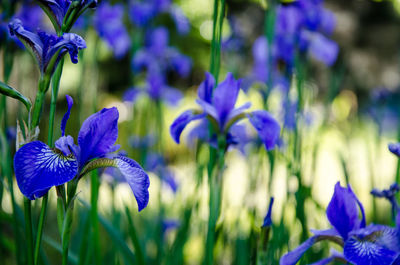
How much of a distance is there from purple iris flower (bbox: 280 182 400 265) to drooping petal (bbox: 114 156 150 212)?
243 mm

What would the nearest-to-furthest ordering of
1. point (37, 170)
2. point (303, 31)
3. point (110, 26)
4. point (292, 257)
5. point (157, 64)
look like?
point (37, 170)
point (292, 257)
point (303, 31)
point (110, 26)
point (157, 64)

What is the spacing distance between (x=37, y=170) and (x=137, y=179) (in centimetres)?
12

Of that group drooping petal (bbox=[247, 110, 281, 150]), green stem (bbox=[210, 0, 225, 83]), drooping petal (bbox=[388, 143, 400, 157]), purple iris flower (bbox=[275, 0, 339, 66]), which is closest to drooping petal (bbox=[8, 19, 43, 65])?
green stem (bbox=[210, 0, 225, 83])

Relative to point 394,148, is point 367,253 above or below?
below

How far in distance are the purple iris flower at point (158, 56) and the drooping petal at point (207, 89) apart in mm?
1346

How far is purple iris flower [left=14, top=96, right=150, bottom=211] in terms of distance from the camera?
1.69ft

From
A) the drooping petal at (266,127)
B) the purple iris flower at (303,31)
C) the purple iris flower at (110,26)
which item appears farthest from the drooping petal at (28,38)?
the purple iris flower at (110,26)

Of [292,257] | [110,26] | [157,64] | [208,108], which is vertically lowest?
[292,257]

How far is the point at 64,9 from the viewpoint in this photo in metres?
0.59

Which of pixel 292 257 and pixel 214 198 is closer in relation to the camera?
pixel 292 257

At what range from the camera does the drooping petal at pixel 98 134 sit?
1.96 ft

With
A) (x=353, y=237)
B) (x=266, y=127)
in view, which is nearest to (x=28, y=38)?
(x=266, y=127)

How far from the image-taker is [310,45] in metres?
1.61

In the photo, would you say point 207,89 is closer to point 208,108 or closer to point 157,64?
point 208,108
